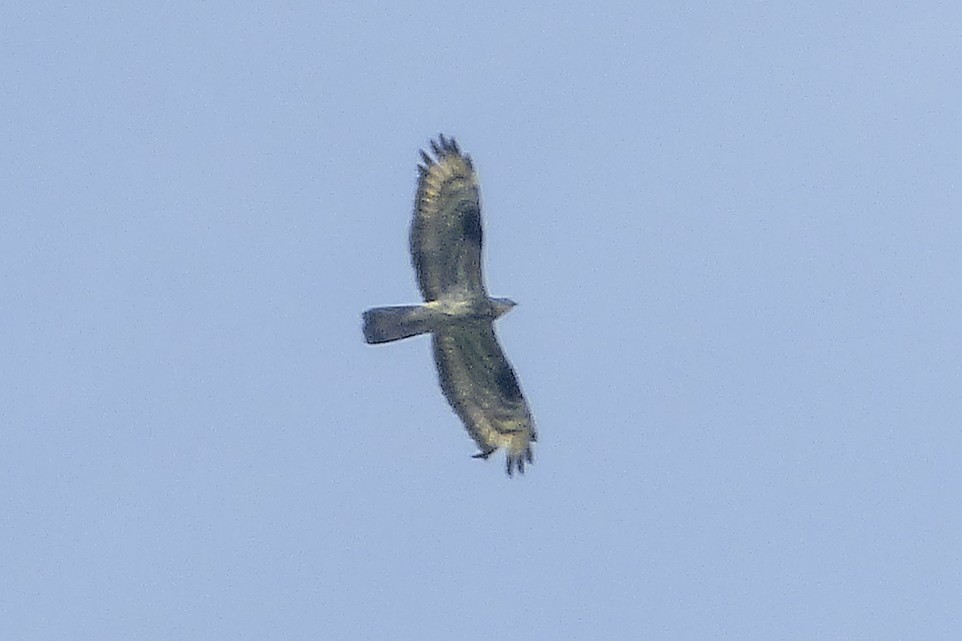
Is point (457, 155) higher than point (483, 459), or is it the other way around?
point (457, 155)

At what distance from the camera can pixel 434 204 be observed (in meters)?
38.1

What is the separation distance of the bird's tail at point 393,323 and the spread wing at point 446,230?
0.43 metres

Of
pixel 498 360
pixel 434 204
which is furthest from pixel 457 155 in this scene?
pixel 498 360

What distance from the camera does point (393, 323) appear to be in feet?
124

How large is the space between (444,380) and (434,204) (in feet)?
9.45

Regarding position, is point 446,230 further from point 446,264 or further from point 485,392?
point 485,392

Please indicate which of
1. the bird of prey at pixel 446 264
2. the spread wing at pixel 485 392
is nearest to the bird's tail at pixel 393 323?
the bird of prey at pixel 446 264

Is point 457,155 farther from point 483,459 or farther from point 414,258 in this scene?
point 483,459

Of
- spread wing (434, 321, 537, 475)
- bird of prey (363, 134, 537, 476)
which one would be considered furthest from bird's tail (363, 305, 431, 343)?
spread wing (434, 321, 537, 475)

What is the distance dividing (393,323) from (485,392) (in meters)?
2.37

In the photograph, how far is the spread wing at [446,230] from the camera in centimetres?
3806

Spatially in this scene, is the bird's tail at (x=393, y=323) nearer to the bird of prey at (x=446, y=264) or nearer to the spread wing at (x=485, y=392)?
the bird of prey at (x=446, y=264)

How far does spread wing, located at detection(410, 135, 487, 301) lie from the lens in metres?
Result: 38.1

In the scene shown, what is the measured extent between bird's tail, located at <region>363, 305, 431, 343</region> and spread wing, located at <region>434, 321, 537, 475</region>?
41.2 inches
